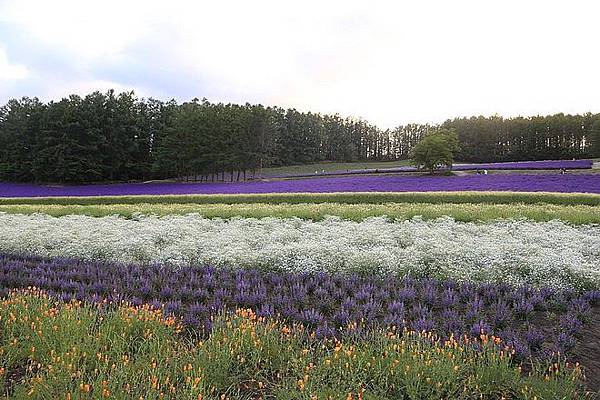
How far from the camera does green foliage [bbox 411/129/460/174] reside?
39.0m

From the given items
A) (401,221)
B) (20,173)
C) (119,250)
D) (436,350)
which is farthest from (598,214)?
(20,173)

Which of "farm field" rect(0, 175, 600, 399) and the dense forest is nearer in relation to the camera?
"farm field" rect(0, 175, 600, 399)

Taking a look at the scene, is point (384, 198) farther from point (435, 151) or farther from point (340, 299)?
point (435, 151)

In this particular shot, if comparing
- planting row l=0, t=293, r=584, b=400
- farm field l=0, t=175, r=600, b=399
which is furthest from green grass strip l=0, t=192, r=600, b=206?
planting row l=0, t=293, r=584, b=400

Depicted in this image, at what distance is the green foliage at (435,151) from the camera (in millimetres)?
39000

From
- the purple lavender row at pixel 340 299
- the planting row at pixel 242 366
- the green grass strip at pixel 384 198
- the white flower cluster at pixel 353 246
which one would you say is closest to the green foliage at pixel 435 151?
the green grass strip at pixel 384 198

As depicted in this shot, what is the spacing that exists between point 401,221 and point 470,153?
7537 centimetres

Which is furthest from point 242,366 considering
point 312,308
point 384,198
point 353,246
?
point 384,198

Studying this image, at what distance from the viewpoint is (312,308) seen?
5961 millimetres

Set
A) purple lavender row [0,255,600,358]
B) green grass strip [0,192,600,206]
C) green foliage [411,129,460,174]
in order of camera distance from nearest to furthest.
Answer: purple lavender row [0,255,600,358] < green grass strip [0,192,600,206] < green foliage [411,129,460,174]

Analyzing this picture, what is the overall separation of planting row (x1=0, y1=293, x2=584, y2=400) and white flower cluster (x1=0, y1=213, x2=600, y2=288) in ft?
10.4

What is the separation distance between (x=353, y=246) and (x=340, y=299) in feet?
9.96

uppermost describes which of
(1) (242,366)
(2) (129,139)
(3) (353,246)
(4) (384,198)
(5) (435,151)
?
(2) (129,139)

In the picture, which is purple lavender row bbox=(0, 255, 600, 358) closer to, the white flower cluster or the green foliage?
the white flower cluster
